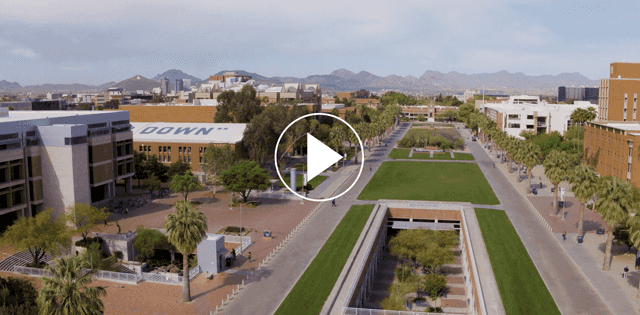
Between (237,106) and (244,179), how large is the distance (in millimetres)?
49346

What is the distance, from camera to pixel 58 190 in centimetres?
5606

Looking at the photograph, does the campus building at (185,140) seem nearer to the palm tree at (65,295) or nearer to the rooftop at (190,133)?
the rooftop at (190,133)

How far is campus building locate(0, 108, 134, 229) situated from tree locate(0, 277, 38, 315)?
73.1 feet

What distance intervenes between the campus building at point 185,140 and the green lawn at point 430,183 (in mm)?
27454

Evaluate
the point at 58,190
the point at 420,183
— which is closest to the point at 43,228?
the point at 58,190

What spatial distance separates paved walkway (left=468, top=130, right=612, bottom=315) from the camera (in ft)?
114

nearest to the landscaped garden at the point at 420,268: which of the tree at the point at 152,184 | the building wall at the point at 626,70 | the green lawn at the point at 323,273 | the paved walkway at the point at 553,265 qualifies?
the green lawn at the point at 323,273

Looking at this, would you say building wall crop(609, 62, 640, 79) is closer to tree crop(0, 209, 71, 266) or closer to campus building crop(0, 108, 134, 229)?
campus building crop(0, 108, 134, 229)

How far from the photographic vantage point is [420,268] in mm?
49719

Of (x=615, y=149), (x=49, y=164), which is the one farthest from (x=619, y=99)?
(x=49, y=164)

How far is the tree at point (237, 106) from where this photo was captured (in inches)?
4345

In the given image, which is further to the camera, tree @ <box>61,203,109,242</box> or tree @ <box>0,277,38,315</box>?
tree @ <box>61,203,109,242</box>

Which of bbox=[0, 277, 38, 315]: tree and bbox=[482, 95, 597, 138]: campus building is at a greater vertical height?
bbox=[482, 95, 597, 138]: campus building

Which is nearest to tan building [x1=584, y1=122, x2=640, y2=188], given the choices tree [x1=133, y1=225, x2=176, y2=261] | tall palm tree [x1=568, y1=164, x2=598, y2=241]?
tall palm tree [x1=568, y1=164, x2=598, y2=241]
